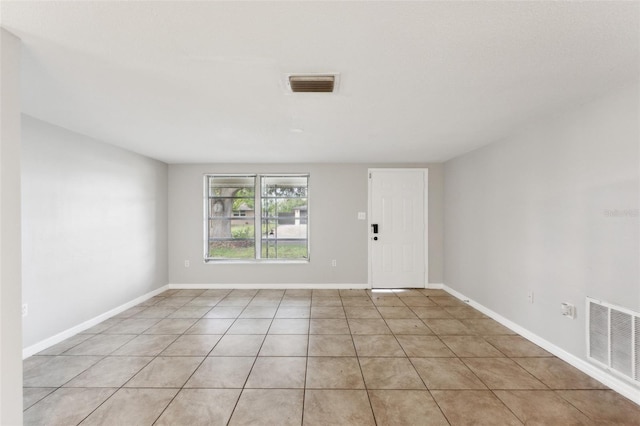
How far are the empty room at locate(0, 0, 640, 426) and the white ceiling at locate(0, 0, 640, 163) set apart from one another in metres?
0.02

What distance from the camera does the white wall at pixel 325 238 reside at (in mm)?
5051

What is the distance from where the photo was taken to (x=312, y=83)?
198 cm

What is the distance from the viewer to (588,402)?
2020 millimetres

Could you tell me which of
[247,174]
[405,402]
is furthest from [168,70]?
[247,174]

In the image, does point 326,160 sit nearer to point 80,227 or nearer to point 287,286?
point 287,286

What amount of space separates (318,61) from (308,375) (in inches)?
94.0

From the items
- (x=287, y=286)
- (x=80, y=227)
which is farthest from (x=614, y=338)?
(x=80, y=227)

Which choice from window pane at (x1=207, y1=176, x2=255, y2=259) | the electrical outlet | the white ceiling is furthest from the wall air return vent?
window pane at (x1=207, y1=176, x2=255, y2=259)

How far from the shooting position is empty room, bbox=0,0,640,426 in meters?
1.46

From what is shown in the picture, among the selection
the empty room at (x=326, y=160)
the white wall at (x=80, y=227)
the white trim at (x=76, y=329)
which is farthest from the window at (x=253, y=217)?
the white trim at (x=76, y=329)

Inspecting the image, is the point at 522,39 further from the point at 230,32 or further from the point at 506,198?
the point at 506,198

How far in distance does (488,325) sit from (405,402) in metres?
1.96

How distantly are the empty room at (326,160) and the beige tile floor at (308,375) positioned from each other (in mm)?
21

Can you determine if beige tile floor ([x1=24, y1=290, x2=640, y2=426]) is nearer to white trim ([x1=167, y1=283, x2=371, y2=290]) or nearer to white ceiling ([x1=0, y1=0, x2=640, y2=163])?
white trim ([x1=167, y1=283, x2=371, y2=290])
